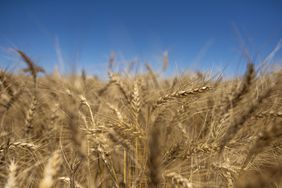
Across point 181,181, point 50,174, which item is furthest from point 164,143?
point 50,174

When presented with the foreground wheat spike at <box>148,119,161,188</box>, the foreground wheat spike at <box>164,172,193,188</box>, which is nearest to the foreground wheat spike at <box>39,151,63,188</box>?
the foreground wheat spike at <box>148,119,161,188</box>

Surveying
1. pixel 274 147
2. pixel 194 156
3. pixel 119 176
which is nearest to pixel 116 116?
pixel 119 176

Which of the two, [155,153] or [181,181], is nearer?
[155,153]

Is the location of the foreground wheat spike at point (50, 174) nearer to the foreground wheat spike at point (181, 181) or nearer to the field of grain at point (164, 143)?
the field of grain at point (164, 143)

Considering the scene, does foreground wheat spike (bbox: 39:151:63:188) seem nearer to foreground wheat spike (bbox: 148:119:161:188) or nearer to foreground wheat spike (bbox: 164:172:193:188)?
foreground wheat spike (bbox: 148:119:161:188)

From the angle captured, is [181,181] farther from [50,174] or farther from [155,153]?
[50,174]

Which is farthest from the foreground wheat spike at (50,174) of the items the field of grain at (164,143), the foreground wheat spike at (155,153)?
the foreground wheat spike at (155,153)

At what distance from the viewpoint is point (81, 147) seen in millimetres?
653

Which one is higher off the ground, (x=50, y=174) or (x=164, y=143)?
(x=164, y=143)

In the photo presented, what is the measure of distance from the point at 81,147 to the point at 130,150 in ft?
1.69

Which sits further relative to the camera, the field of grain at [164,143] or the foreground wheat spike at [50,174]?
the field of grain at [164,143]

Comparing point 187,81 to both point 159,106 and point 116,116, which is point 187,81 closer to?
point 159,106

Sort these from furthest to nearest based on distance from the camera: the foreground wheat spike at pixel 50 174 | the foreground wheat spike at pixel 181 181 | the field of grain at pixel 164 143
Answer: the field of grain at pixel 164 143 < the foreground wheat spike at pixel 181 181 < the foreground wheat spike at pixel 50 174

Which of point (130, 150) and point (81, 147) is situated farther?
point (130, 150)
